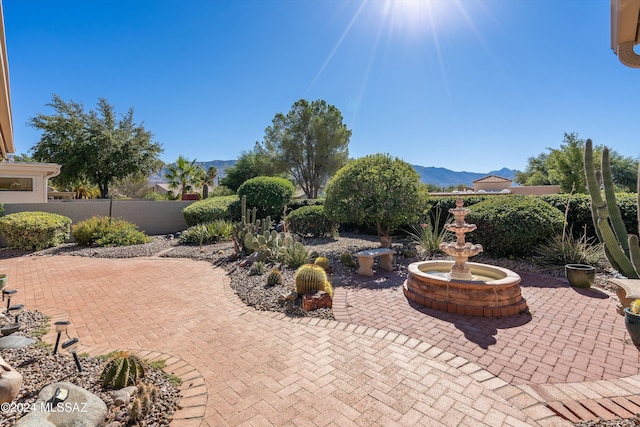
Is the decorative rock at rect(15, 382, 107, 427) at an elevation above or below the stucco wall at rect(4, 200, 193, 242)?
below

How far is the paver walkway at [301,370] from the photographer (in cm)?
A: 233

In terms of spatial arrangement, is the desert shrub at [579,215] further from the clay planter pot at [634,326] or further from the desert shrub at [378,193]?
the clay planter pot at [634,326]

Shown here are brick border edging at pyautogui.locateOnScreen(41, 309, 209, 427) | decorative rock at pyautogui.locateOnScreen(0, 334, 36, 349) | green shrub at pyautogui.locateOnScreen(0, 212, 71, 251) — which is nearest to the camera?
brick border edging at pyautogui.locateOnScreen(41, 309, 209, 427)

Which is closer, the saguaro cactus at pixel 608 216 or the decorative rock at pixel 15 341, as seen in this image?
the decorative rock at pixel 15 341

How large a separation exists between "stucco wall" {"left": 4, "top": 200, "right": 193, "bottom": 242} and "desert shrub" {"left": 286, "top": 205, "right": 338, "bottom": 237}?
7451mm

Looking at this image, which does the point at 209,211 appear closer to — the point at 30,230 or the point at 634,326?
the point at 30,230

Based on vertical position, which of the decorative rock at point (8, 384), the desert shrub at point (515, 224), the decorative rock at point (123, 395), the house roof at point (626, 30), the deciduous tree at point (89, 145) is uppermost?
the deciduous tree at point (89, 145)

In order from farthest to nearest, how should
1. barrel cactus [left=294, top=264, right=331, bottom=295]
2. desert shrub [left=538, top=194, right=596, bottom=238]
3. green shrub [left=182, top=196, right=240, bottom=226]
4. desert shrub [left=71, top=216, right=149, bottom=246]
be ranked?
green shrub [left=182, top=196, right=240, bottom=226]
desert shrub [left=71, top=216, right=149, bottom=246]
desert shrub [left=538, top=194, right=596, bottom=238]
barrel cactus [left=294, top=264, right=331, bottom=295]

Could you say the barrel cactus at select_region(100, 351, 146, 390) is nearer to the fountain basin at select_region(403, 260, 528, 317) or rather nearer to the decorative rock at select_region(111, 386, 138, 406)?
the decorative rock at select_region(111, 386, 138, 406)

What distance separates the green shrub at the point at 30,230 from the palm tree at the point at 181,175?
15364mm

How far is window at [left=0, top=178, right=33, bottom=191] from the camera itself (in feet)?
50.8

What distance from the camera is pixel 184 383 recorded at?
2.76 metres

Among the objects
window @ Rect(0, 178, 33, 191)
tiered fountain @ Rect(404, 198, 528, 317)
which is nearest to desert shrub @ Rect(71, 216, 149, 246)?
window @ Rect(0, 178, 33, 191)

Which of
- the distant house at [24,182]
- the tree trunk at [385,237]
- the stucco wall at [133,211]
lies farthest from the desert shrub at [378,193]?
the distant house at [24,182]
